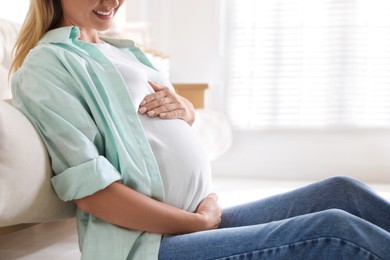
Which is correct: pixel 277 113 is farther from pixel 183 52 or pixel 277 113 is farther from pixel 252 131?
pixel 183 52

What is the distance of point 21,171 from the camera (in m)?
1.31

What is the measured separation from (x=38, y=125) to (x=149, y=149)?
22cm

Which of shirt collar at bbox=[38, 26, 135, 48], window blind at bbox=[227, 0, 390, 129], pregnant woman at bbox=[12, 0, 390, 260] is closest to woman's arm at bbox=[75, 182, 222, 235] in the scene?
pregnant woman at bbox=[12, 0, 390, 260]

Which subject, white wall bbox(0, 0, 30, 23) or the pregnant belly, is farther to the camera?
white wall bbox(0, 0, 30, 23)

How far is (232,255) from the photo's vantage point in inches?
50.3

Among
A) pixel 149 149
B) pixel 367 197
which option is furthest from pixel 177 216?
pixel 367 197

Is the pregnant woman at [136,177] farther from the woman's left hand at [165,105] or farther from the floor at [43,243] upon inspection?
the floor at [43,243]

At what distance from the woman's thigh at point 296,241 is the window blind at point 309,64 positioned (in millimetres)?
2730

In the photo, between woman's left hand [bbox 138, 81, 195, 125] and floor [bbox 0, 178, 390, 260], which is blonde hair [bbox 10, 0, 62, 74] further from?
floor [bbox 0, 178, 390, 260]

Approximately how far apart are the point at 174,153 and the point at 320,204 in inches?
13.0

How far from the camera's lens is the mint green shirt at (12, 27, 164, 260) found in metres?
1.34

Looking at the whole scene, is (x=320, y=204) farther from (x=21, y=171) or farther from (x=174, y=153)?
(x=21, y=171)

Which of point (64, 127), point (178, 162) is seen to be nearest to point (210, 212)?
point (178, 162)

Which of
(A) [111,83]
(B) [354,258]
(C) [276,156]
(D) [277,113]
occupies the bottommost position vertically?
(C) [276,156]
